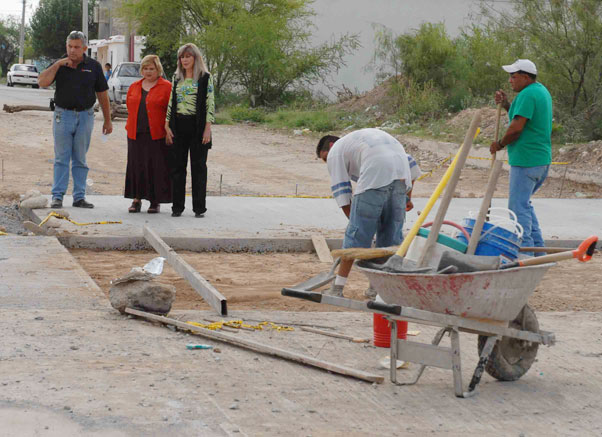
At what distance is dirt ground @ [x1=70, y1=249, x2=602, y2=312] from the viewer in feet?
24.0

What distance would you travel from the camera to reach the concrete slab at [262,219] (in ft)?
31.5

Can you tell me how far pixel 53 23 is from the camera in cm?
7212

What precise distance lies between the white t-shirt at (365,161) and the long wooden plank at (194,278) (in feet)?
3.66

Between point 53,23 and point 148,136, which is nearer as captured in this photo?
point 148,136

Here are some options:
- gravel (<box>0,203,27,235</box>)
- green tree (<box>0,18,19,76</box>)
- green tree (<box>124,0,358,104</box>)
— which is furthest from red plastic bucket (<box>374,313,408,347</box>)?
green tree (<box>0,18,19,76</box>)

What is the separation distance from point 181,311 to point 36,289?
3.78ft

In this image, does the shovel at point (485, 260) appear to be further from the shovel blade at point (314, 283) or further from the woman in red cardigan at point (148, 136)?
the woman in red cardigan at point (148, 136)

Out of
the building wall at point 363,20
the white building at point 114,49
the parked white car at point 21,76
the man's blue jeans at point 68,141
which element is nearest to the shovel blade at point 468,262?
the man's blue jeans at point 68,141

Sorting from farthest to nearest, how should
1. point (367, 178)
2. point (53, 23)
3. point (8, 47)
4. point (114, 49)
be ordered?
point (8, 47), point (53, 23), point (114, 49), point (367, 178)

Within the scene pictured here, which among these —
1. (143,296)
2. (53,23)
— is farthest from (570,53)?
(53,23)

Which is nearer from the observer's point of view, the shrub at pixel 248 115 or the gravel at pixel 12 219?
the gravel at pixel 12 219

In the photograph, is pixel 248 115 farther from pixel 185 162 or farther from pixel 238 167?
pixel 185 162

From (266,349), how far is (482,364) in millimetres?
1269

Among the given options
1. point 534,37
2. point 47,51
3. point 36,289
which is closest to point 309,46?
point 534,37
